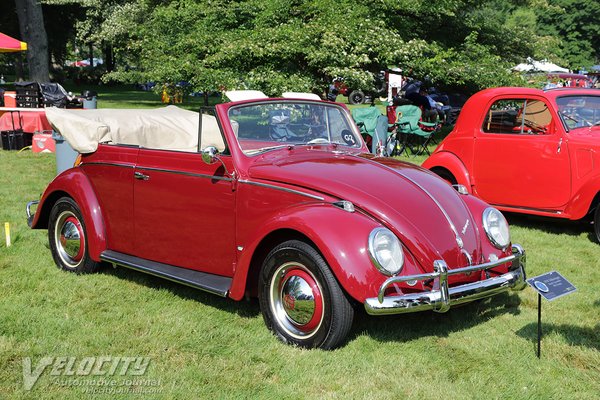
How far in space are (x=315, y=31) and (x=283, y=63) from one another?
0.99 meters

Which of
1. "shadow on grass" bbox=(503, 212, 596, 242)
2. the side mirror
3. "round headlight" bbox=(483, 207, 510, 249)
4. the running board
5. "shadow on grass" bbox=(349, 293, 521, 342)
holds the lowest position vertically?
"shadow on grass" bbox=(503, 212, 596, 242)

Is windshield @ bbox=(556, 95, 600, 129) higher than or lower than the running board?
higher

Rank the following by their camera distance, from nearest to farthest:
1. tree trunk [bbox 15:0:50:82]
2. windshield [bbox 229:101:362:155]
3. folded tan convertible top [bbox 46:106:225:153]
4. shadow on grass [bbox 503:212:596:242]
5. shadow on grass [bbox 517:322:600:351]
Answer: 1. shadow on grass [bbox 517:322:600:351]
2. windshield [bbox 229:101:362:155]
3. folded tan convertible top [bbox 46:106:225:153]
4. shadow on grass [bbox 503:212:596:242]
5. tree trunk [bbox 15:0:50:82]

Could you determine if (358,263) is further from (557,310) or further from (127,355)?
(557,310)

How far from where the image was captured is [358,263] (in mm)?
3812

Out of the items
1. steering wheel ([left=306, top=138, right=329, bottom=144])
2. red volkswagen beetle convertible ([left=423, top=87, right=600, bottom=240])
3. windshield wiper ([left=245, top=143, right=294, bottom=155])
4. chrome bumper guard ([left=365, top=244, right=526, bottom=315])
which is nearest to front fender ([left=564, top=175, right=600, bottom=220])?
red volkswagen beetle convertible ([left=423, top=87, right=600, bottom=240])

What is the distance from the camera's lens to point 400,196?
428 centimetres

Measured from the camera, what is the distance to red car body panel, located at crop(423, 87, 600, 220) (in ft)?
23.5

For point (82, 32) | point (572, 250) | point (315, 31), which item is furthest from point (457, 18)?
point (82, 32)

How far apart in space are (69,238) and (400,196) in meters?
3.21

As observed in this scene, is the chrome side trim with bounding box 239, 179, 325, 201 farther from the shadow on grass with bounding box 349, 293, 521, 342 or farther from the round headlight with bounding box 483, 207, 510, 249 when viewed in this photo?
the round headlight with bounding box 483, 207, 510, 249

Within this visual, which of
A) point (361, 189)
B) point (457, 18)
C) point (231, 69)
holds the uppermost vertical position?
point (457, 18)

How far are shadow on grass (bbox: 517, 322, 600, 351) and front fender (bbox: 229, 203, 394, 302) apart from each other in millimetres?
1379

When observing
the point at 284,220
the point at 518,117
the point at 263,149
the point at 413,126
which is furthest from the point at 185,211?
the point at 413,126
